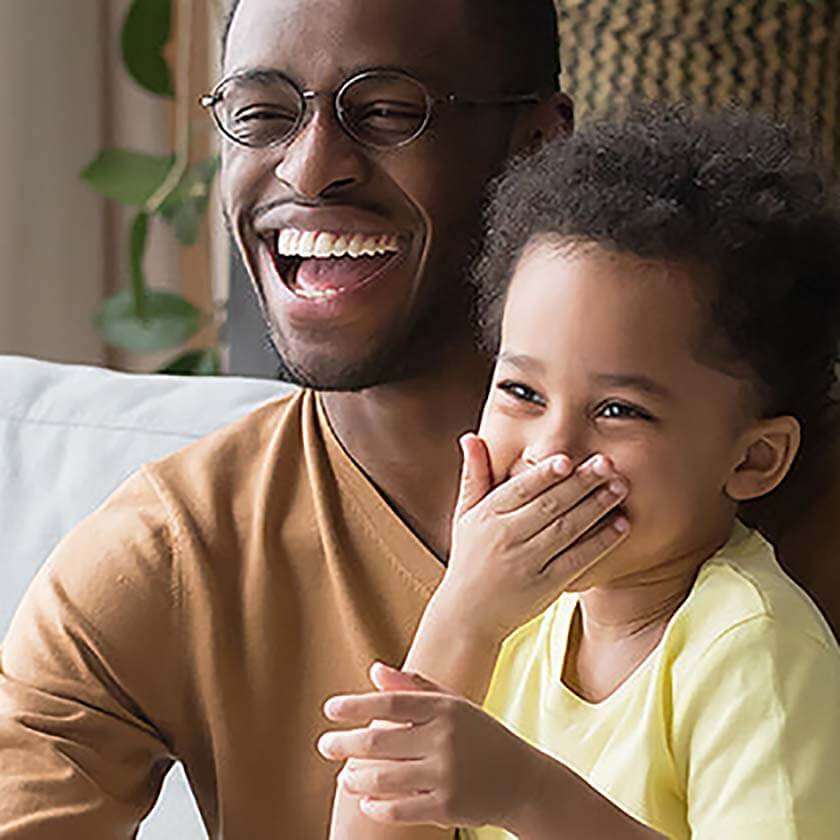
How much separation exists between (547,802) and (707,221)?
36cm

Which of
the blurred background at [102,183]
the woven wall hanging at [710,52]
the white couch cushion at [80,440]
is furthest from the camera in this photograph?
the blurred background at [102,183]

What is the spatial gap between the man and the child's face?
30 cm

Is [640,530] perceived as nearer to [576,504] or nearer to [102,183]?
[576,504]

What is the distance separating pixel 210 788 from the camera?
1.62 m

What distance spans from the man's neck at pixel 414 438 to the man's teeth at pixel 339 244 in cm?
10

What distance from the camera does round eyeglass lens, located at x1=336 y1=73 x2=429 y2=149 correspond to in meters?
1.53

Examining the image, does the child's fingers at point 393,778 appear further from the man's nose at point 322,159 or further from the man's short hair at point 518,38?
the man's short hair at point 518,38

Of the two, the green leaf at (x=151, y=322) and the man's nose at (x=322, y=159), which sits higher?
the man's nose at (x=322, y=159)

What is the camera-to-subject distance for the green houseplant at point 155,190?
9.88 feet

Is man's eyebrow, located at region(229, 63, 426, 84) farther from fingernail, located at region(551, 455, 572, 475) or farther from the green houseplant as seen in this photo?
the green houseplant

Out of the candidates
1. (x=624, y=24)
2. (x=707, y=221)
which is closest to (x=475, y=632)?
(x=707, y=221)

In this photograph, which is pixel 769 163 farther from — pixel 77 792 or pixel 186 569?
pixel 77 792

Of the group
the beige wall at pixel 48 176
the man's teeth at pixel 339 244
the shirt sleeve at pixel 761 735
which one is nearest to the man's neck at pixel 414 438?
the man's teeth at pixel 339 244

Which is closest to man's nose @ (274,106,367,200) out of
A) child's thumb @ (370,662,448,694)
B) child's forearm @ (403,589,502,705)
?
child's forearm @ (403,589,502,705)
